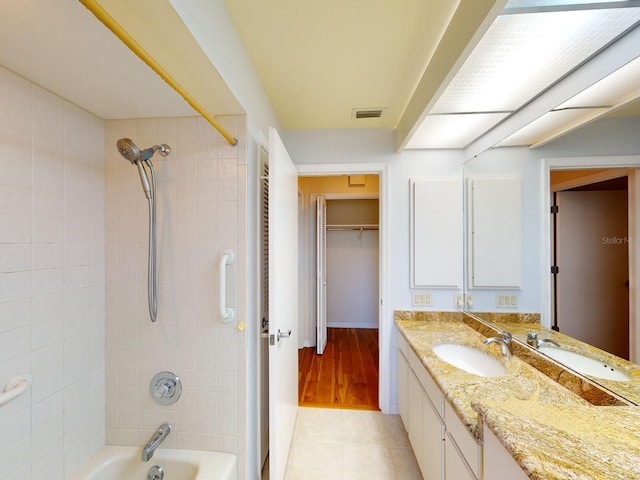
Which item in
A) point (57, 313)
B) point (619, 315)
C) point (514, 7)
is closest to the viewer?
point (514, 7)

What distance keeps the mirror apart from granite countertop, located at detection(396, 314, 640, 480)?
0.58 ft

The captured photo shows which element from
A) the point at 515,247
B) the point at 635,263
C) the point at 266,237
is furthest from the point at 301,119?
the point at 635,263

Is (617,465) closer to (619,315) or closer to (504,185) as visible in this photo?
(619,315)

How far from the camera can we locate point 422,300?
6.45 ft

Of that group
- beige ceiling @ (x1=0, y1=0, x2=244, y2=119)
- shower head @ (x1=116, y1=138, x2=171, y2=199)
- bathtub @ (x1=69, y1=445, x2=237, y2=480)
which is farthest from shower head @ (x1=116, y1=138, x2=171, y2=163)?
bathtub @ (x1=69, y1=445, x2=237, y2=480)

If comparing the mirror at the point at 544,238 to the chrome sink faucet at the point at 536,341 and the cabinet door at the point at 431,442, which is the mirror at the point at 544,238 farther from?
the cabinet door at the point at 431,442

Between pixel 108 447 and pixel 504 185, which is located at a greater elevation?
pixel 504 185

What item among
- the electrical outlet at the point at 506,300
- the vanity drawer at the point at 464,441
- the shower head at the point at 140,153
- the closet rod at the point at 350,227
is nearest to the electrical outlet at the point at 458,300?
the electrical outlet at the point at 506,300

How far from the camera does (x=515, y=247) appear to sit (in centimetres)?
150

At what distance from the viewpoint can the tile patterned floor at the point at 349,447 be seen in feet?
4.85

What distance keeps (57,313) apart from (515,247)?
247 cm

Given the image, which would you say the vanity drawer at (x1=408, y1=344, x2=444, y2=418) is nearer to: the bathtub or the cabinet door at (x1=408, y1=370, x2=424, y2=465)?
the cabinet door at (x1=408, y1=370, x2=424, y2=465)

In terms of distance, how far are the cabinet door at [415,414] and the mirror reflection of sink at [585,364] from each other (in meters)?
0.67

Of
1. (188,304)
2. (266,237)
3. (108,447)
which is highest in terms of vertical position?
(266,237)
